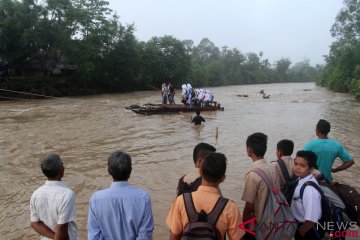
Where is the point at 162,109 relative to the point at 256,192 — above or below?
below

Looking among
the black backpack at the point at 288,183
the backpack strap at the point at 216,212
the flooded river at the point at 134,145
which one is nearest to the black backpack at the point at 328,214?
the black backpack at the point at 288,183

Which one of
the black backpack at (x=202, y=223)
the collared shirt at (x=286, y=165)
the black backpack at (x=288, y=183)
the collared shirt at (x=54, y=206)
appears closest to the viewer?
the black backpack at (x=202, y=223)

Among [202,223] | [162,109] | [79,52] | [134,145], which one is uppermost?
[79,52]

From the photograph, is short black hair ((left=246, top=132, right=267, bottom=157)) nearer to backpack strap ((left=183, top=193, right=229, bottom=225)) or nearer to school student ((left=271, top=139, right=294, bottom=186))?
school student ((left=271, top=139, right=294, bottom=186))

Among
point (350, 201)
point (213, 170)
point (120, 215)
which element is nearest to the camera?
point (213, 170)

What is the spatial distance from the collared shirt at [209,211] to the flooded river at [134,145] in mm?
2889

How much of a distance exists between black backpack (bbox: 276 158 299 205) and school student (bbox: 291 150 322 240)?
0.55 ft

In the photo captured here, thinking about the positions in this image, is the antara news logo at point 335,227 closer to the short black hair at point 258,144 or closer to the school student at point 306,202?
the school student at point 306,202

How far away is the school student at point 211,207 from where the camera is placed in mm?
2547

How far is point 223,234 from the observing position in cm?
256

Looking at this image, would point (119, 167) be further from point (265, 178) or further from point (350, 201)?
point (350, 201)

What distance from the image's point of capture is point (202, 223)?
2.47 metres

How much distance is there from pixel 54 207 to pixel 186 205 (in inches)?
45.1

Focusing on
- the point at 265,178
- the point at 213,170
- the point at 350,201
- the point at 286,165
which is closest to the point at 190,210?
the point at 213,170
